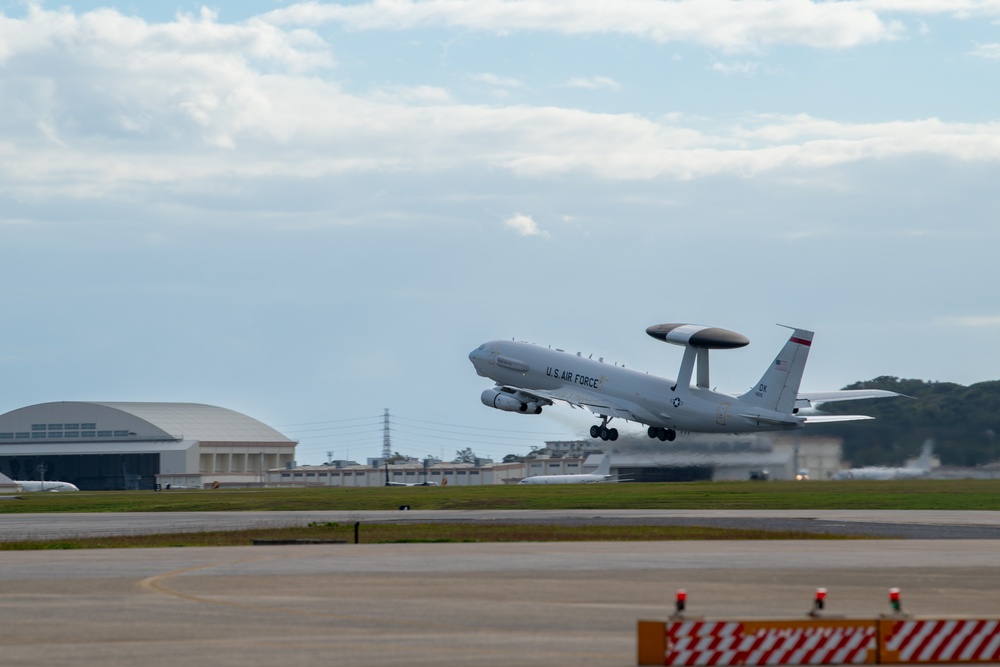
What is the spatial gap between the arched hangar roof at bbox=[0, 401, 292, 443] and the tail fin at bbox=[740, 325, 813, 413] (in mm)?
124323

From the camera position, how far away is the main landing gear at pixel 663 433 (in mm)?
86438

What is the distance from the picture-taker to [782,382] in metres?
78.4

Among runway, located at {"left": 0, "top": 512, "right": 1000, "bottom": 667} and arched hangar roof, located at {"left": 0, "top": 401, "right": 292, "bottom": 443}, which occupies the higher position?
arched hangar roof, located at {"left": 0, "top": 401, "right": 292, "bottom": 443}

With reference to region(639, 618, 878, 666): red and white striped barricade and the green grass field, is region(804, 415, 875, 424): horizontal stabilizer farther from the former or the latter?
region(639, 618, 878, 666): red and white striped barricade

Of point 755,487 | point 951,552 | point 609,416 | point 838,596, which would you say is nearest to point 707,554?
point 951,552

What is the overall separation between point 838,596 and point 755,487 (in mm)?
56588

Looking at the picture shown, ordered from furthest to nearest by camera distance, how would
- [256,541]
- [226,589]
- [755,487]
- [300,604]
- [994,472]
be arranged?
1. [755,487]
2. [994,472]
3. [256,541]
4. [226,589]
5. [300,604]

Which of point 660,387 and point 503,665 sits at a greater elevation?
point 660,387

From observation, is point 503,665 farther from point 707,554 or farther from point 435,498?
point 435,498

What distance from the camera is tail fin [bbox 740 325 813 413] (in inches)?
3088

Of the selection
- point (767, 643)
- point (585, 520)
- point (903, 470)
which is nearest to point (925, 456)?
point (903, 470)

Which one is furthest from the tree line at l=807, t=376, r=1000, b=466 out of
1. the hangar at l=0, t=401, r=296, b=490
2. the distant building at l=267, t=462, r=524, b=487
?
the hangar at l=0, t=401, r=296, b=490

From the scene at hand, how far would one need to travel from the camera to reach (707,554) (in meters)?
36.8

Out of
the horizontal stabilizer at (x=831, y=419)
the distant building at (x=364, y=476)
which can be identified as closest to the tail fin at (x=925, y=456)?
the horizontal stabilizer at (x=831, y=419)
